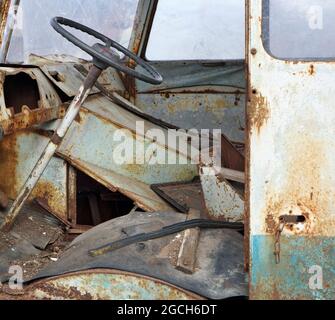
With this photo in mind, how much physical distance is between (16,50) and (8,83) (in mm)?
1086

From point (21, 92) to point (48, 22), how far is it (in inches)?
40.8

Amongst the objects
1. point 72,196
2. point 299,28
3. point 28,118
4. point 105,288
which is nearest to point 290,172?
point 299,28

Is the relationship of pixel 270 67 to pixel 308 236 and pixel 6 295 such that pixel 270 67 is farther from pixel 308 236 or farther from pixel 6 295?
pixel 6 295

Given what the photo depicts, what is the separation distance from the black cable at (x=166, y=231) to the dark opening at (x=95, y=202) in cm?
89

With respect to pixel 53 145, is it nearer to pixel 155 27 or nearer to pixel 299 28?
pixel 299 28

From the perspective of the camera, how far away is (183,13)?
15.1 ft

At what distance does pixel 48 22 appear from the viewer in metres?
4.28

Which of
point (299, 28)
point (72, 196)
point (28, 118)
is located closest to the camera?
point (299, 28)

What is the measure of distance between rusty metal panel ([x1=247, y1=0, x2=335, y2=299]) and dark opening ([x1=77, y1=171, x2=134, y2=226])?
1534 mm

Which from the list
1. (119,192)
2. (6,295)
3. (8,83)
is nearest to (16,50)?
(8,83)

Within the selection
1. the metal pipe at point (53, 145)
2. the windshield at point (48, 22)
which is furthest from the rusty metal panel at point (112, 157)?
the windshield at point (48, 22)

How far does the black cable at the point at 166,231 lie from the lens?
2.72 meters

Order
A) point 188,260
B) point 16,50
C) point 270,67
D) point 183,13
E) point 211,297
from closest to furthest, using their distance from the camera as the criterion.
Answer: point 270,67
point 211,297
point 188,260
point 16,50
point 183,13

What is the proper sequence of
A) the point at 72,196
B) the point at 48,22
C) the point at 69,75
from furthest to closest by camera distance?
1. the point at 48,22
2. the point at 69,75
3. the point at 72,196
